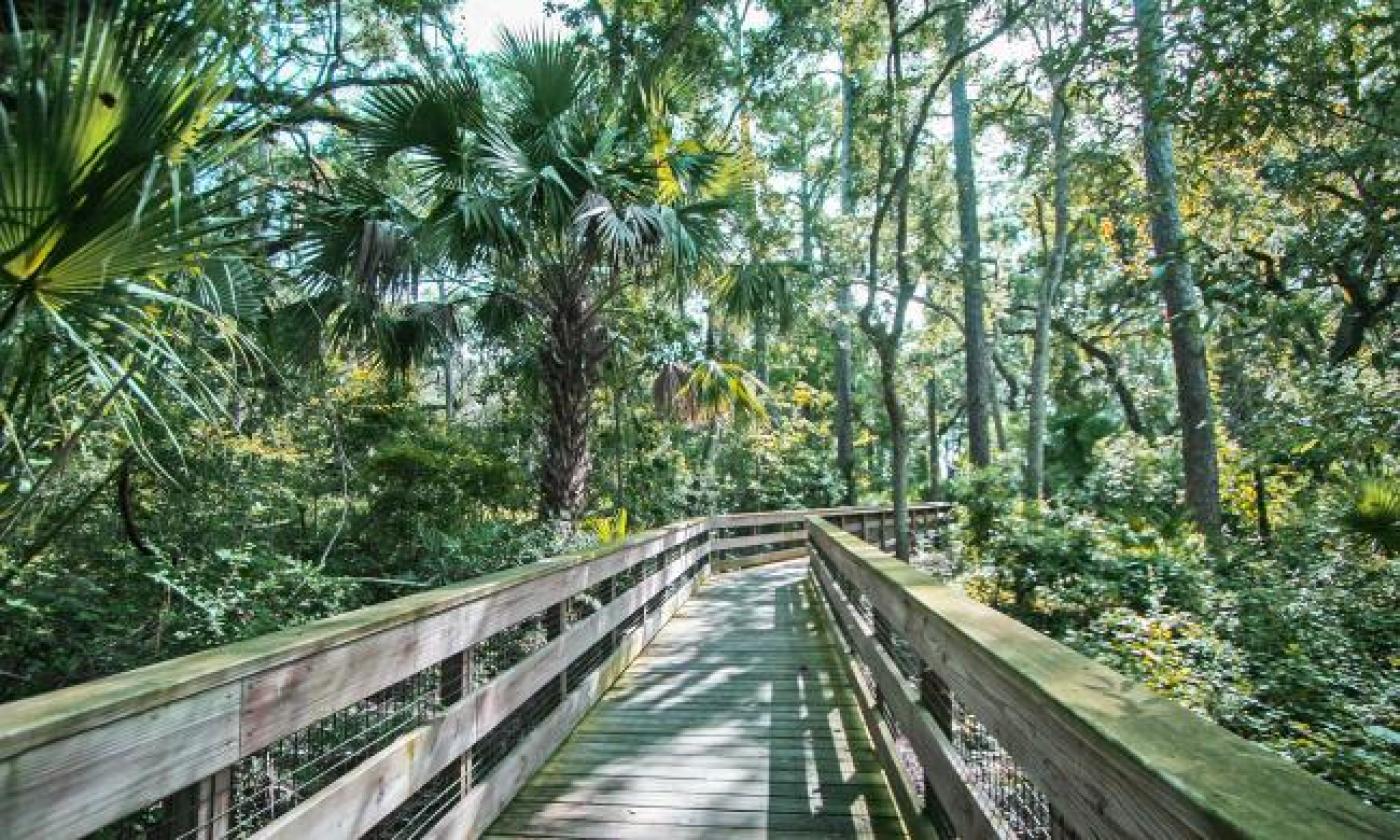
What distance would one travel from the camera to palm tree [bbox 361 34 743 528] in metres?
6.11

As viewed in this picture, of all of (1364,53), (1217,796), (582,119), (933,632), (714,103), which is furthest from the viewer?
(714,103)

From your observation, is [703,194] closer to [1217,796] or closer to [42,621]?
[42,621]

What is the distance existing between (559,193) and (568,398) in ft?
5.91

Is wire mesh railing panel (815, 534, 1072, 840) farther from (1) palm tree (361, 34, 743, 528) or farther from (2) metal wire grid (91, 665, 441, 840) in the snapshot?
(1) palm tree (361, 34, 743, 528)

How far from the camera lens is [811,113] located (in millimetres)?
18328

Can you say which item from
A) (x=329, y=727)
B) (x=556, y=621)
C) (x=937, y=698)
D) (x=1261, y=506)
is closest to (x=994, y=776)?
(x=937, y=698)

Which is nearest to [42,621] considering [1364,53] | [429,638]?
[429,638]

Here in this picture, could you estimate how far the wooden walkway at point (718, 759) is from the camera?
Result: 2938 mm

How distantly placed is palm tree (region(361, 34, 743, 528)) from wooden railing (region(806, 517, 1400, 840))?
4.06 m

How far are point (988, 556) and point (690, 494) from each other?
7.47 m

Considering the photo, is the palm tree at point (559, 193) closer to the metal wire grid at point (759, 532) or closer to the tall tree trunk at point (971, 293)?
the metal wire grid at point (759, 532)

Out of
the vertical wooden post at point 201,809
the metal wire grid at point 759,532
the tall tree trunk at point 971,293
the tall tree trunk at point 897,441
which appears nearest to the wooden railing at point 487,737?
the vertical wooden post at point 201,809

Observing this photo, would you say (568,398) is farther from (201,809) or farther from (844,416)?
(844,416)

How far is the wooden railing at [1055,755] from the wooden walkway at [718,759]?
1.23 feet
